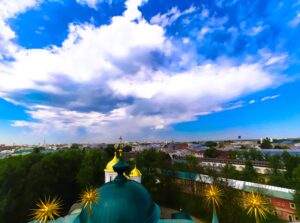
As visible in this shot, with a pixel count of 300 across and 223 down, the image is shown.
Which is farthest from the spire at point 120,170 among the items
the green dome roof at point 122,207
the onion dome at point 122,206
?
the green dome roof at point 122,207

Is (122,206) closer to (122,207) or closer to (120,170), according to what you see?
(122,207)

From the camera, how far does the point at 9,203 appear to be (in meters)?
19.3

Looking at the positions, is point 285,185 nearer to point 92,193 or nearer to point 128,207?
point 128,207

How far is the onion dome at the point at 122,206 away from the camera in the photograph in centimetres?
944

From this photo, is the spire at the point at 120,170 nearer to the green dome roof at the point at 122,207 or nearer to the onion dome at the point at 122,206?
the onion dome at the point at 122,206

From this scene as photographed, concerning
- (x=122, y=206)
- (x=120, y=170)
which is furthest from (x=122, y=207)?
(x=120, y=170)

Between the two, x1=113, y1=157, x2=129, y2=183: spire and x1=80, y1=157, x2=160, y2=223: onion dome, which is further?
x1=113, y1=157, x2=129, y2=183: spire

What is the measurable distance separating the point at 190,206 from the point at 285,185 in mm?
13342

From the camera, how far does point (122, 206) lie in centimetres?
972

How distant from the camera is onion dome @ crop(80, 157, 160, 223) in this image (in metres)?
9.44

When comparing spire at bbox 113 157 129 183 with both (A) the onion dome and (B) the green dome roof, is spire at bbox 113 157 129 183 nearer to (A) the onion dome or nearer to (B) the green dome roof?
(A) the onion dome

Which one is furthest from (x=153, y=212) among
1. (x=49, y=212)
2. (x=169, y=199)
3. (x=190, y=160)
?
(x=190, y=160)

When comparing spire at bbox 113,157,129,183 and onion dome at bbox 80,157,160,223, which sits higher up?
spire at bbox 113,157,129,183

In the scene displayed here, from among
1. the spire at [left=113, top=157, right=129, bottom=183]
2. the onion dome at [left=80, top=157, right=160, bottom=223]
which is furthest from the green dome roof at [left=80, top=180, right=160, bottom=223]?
the spire at [left=113, top=157, right=129, bottom=183]
